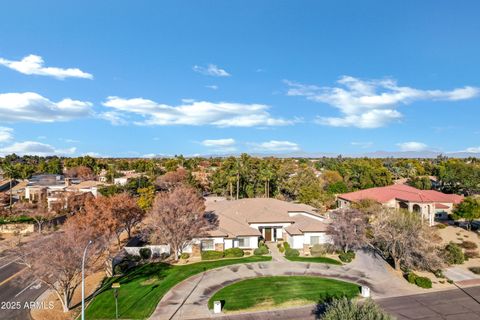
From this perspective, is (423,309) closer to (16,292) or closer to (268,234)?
(268,234)

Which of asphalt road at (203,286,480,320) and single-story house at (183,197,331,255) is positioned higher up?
single-story house at (183,197,331,255)

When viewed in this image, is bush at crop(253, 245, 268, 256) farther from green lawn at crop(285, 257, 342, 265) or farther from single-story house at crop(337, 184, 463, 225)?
single-story house at crop(337, 184, 463, 225)

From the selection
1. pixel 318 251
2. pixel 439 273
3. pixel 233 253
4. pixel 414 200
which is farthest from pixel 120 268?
pixel 414 200

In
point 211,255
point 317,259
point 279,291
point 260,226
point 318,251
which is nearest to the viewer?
point 279,291

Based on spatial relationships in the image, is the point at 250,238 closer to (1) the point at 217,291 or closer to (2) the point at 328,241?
(2) the point at 328,241

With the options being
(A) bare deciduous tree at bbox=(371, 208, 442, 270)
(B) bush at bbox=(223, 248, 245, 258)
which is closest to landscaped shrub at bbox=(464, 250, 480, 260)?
(A) bare deciduous tree at bbox=(371, 208, 442, 270)

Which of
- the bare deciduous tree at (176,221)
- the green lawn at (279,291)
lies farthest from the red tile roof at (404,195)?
the bare deciduous tree at (176,221)
